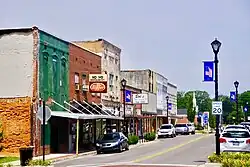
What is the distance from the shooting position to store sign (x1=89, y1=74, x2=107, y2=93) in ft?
144

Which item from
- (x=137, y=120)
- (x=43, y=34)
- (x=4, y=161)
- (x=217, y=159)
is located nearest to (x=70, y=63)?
(x=43, y=34)

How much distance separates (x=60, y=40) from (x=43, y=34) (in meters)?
3.10

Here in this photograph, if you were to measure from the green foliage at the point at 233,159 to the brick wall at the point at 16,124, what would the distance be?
48.8ft

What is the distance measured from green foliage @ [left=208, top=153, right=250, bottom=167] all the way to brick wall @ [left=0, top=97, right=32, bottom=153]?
48.8 feet

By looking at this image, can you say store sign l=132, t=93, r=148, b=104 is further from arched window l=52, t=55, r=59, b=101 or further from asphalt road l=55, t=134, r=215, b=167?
arched window l=52, t=55, r=59, b=101

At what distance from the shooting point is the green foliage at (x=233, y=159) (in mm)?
19120

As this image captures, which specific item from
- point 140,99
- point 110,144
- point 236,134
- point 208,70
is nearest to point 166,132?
point 140,99

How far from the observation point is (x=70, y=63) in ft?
137

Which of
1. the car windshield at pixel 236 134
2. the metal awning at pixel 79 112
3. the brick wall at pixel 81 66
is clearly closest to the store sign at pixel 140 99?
the brick wall at pixel 81 66

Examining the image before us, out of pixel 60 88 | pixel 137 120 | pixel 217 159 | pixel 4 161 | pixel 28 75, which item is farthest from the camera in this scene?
pixel 137 120

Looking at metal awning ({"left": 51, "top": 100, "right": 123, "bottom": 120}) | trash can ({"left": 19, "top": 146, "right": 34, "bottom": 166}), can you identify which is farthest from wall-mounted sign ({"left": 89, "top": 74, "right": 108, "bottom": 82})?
trash can ({"left": 19, "top": 146, "right": 34, "bottom": 166})

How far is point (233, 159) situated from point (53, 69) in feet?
64.7

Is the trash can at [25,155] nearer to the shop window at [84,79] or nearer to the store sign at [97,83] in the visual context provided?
the store sign at [97,83]

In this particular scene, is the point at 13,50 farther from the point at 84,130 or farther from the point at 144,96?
the point at 144,96
